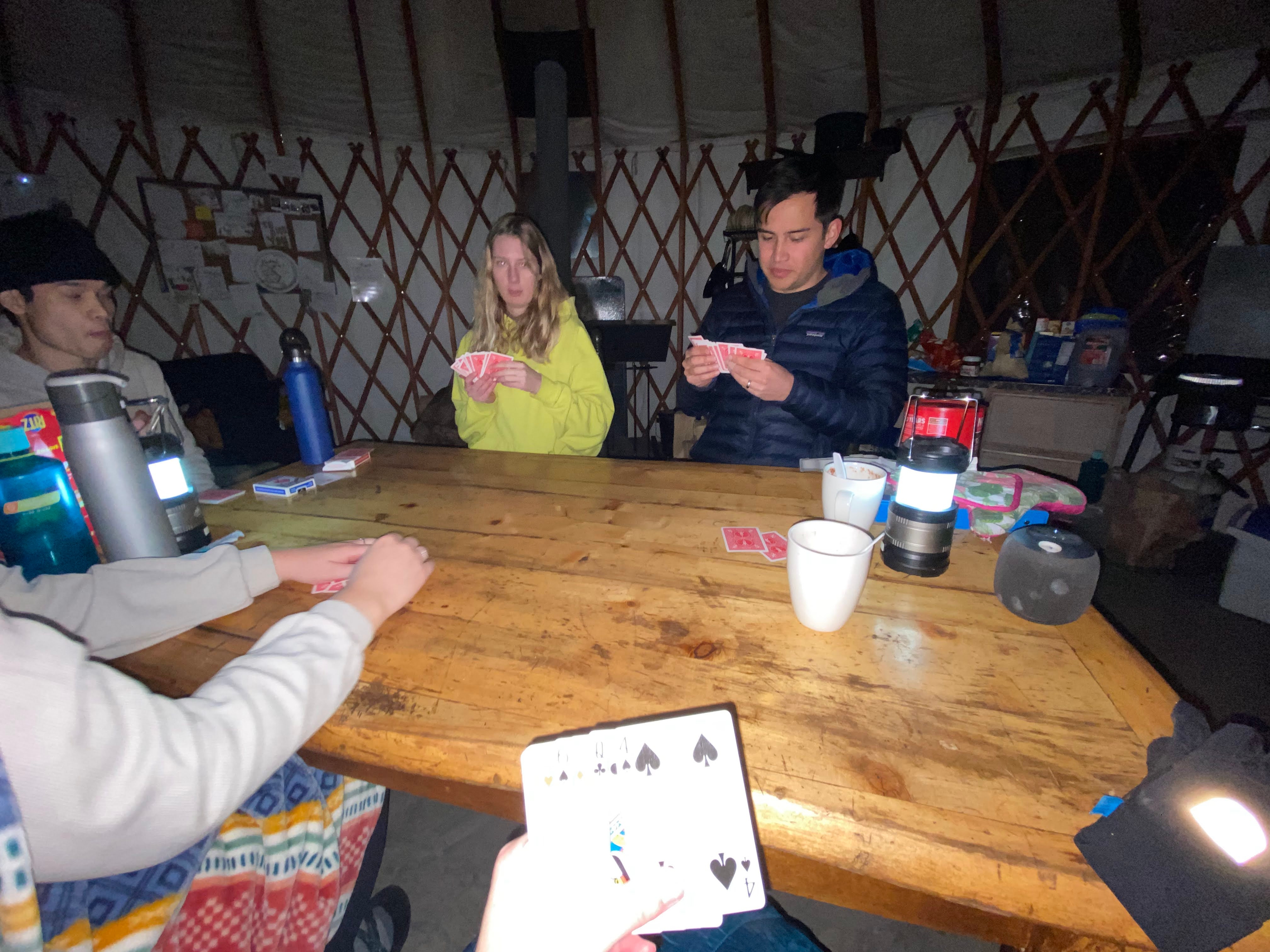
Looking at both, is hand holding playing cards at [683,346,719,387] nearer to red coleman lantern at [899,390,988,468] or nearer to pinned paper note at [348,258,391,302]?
red coleman lantern at [899,390,988,468]

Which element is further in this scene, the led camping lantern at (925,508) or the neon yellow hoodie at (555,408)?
the neon yellow hoodie at (555,408)

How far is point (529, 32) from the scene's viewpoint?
3.63 metres

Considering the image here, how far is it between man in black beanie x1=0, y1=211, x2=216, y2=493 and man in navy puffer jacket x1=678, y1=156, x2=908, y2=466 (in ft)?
5.00

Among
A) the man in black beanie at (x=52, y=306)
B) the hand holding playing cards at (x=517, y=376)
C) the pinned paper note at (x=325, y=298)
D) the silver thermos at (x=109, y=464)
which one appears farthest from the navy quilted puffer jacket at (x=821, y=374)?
the pinned paper note at (x=325, y=298)

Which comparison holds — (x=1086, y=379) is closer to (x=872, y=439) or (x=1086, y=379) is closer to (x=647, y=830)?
(x=872, y=439)

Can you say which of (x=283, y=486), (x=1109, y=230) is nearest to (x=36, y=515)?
(x=283, y=486)

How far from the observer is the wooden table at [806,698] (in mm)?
452

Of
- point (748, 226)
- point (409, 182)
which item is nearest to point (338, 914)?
point (748, 226)

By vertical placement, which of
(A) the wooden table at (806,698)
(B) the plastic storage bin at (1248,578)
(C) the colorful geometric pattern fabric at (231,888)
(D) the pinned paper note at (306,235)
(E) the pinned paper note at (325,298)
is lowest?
(B) the plastic storage bin at (1248,578)

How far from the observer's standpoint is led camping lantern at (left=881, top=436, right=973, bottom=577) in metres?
0.76

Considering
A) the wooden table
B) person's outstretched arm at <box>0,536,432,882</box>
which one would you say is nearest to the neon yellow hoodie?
the wooden table

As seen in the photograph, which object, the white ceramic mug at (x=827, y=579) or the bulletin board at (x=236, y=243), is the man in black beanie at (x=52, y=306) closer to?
the white ceramic mug at (x=827, y=579)

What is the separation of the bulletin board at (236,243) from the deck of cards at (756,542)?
4.52 meters

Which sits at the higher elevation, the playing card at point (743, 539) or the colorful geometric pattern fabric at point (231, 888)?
the playing card at point (743, 539)
